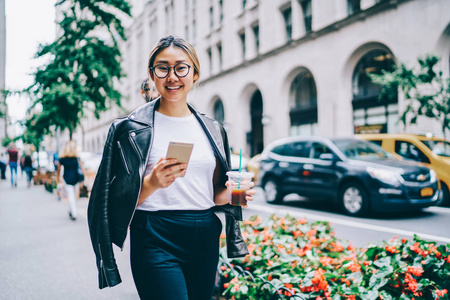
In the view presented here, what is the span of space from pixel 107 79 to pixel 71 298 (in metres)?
9.03

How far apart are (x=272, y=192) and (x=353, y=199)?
254 cm

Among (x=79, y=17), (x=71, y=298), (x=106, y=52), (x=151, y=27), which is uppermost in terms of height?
(x=151, y=27)

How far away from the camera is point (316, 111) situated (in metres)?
20.5

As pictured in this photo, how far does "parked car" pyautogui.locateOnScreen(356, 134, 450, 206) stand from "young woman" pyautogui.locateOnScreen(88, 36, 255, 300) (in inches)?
347

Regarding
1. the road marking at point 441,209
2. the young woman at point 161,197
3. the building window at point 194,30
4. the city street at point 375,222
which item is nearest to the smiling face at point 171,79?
the young woman at point 161,197

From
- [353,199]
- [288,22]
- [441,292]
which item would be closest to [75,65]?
[353,199]

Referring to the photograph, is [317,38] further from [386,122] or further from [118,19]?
[118,19]

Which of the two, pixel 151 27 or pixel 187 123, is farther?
pixel 151 27

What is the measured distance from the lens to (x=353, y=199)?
8.32 m

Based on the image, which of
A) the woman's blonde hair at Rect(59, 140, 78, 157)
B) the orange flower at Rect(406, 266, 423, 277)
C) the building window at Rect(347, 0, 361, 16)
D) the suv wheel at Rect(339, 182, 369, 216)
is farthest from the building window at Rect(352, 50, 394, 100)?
the orange flower at Rect(406, 266, 423, 277)

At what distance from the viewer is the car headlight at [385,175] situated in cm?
770

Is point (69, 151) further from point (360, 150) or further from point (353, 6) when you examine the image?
point (353, 6)

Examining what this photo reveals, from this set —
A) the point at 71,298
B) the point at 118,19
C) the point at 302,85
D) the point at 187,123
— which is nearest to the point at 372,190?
the point at 71,298

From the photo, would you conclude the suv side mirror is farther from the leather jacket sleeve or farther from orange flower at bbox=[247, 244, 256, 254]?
the leather jacket sleeve
